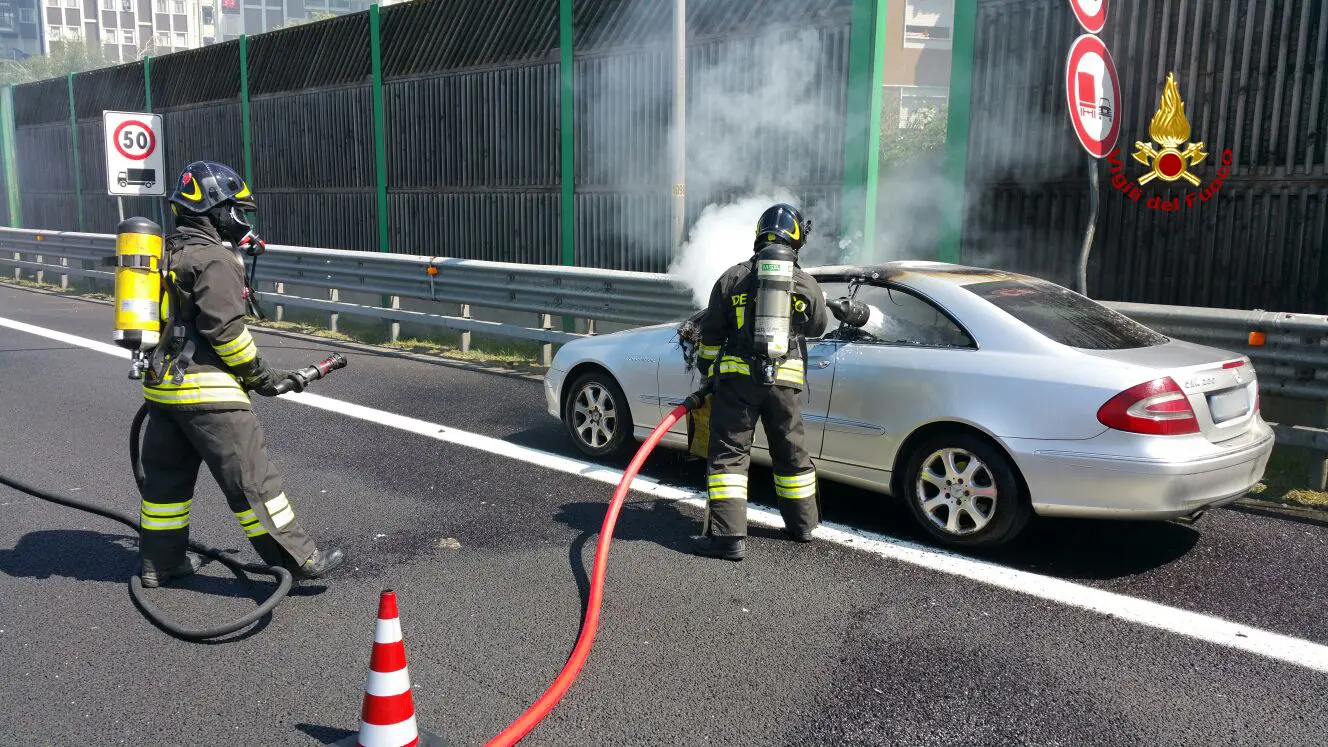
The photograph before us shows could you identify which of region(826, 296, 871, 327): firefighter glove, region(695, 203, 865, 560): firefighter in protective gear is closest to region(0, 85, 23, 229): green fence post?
region(695, 203, 865, 560): firefighter in protective gear

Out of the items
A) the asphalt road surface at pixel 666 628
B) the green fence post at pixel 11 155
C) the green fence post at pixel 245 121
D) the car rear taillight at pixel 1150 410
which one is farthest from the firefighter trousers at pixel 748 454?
the green fence post at pixel 11 155

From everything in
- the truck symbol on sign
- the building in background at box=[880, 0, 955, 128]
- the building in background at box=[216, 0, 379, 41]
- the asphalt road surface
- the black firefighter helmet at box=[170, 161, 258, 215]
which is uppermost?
the building in background at box=[216, 0, 379, 41]

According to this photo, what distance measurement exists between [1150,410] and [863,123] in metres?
5.77

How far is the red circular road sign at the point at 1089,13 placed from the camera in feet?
21.9

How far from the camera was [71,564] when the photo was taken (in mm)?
4688

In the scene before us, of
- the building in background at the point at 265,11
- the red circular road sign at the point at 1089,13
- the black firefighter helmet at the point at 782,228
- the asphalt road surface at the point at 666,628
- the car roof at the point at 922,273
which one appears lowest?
the asphalt road surface at the point at 666,628

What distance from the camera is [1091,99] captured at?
7156 mm

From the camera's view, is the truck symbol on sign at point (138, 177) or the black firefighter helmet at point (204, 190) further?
the truck symbol on sign at point (138, 177)

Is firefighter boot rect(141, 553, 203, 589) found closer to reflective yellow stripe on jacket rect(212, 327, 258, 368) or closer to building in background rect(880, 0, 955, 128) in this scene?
reflective yellow stripe on jacket rect(212, 327, 258, 368)

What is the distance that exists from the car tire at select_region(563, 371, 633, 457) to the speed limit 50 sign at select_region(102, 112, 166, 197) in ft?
34.0

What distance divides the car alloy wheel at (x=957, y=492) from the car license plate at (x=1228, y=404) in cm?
100

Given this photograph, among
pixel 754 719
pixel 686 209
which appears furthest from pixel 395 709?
pixel 686 209

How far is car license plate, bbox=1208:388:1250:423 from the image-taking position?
178 inches

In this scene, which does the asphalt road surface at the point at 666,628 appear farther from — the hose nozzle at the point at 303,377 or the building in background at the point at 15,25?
the building in background at the point at 15,25
